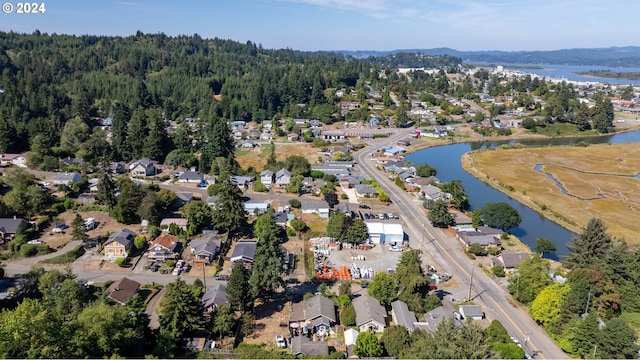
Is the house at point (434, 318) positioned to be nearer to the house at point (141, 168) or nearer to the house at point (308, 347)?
→ the house at point (308, 347)

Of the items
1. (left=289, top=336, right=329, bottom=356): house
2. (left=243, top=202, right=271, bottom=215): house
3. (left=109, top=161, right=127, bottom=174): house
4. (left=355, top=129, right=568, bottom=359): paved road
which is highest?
(left=109, top=161, right=127, bottom=174): house

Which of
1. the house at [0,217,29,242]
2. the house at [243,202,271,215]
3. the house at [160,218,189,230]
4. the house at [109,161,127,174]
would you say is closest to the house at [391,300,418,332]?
the house at [243,202,271,215]

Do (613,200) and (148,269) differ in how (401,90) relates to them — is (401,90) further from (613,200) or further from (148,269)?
(148,269)

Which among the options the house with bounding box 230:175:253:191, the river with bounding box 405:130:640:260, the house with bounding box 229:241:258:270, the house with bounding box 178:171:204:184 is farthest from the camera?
the house with bounding box 178:171:204:184

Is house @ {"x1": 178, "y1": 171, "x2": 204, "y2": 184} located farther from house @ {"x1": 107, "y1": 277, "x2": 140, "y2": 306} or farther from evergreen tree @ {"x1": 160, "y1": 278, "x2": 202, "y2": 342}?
evergreen tree @ {"x1": 160, "y1": 278, "x2": 202, "y2": 342}

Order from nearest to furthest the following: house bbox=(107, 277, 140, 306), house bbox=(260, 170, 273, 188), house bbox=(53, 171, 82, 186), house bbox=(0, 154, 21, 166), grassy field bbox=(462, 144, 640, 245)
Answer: house bbox=(107, 277, 140, 306)
house bbox=(53, 171, 82, 186)
grassy field bbox=(462, 144, 640, 245)
house bbox=(260, 170, 273, 188)
house bbox=(0, 154, 21, 166)

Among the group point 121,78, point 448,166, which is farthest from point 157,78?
point 448,166
